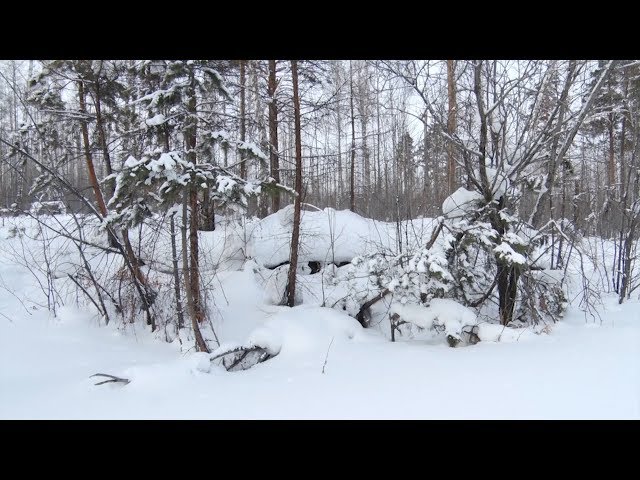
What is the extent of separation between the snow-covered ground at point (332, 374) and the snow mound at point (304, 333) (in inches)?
0.7

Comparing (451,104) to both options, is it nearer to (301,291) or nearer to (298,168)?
(298,168)

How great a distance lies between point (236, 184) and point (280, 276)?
3.70 metres

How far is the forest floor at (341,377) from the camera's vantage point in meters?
2.83

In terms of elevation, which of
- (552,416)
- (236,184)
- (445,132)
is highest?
(445,132)

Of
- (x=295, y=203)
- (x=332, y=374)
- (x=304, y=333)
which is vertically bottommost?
(x=332, y=374)

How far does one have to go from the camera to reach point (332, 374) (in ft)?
12.6

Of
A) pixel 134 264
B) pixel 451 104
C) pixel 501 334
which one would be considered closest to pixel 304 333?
pixel 501 334

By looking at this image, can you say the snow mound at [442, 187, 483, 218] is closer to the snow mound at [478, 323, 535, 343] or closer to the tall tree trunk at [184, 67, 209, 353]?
the snow mound at [478, 323, 535, 343]

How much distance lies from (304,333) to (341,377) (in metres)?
1.26

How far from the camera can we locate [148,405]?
3.24 m

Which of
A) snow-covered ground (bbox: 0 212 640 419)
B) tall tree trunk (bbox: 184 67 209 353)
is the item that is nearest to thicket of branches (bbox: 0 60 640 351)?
tall tree trunk (bbox: 184 67 209 353)
